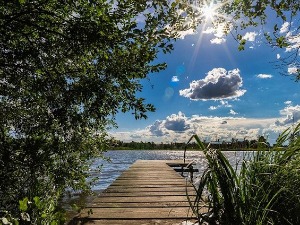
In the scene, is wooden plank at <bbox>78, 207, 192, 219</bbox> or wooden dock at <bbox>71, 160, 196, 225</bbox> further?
wooden plank at <bbox>78, 207, 192, 219</bbox>

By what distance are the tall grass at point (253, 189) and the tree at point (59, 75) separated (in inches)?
137

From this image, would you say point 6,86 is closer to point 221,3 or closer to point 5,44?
point 5,44

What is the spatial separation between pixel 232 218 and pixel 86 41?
3991 millimetres

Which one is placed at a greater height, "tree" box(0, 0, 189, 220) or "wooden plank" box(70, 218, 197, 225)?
"tree" box(0, 0, 189, 220)

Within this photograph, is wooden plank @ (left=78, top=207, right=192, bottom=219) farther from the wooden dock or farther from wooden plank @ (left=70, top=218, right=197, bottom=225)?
wooden plank @ (left=70, top=218, right=197, bottom=225)

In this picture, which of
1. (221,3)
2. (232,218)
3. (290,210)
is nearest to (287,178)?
(290,210)

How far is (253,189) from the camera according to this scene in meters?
1.97

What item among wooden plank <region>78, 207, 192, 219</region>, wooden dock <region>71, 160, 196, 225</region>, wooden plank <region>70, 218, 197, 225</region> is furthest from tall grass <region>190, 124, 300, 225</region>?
wooden plank <region>78, 207, 192, 219</region>

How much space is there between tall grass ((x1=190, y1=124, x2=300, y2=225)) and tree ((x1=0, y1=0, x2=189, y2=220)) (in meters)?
3.49

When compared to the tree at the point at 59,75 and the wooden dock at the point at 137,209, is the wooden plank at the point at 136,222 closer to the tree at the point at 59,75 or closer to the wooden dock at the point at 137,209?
the wooden dock at the point at 137,209

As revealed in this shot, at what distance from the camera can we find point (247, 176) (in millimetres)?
2084

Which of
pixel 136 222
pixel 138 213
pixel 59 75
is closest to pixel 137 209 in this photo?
pixel 138 213

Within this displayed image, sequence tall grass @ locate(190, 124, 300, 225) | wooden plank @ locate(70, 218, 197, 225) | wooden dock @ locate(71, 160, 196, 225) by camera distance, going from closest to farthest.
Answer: tall grass @ locate(190, 124, 300, 225), wooden plank @ locate(70, 218, 197, 225), wooden dock @ locate(71, 160, 196, 225)

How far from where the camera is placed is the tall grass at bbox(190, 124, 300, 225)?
182 cm
